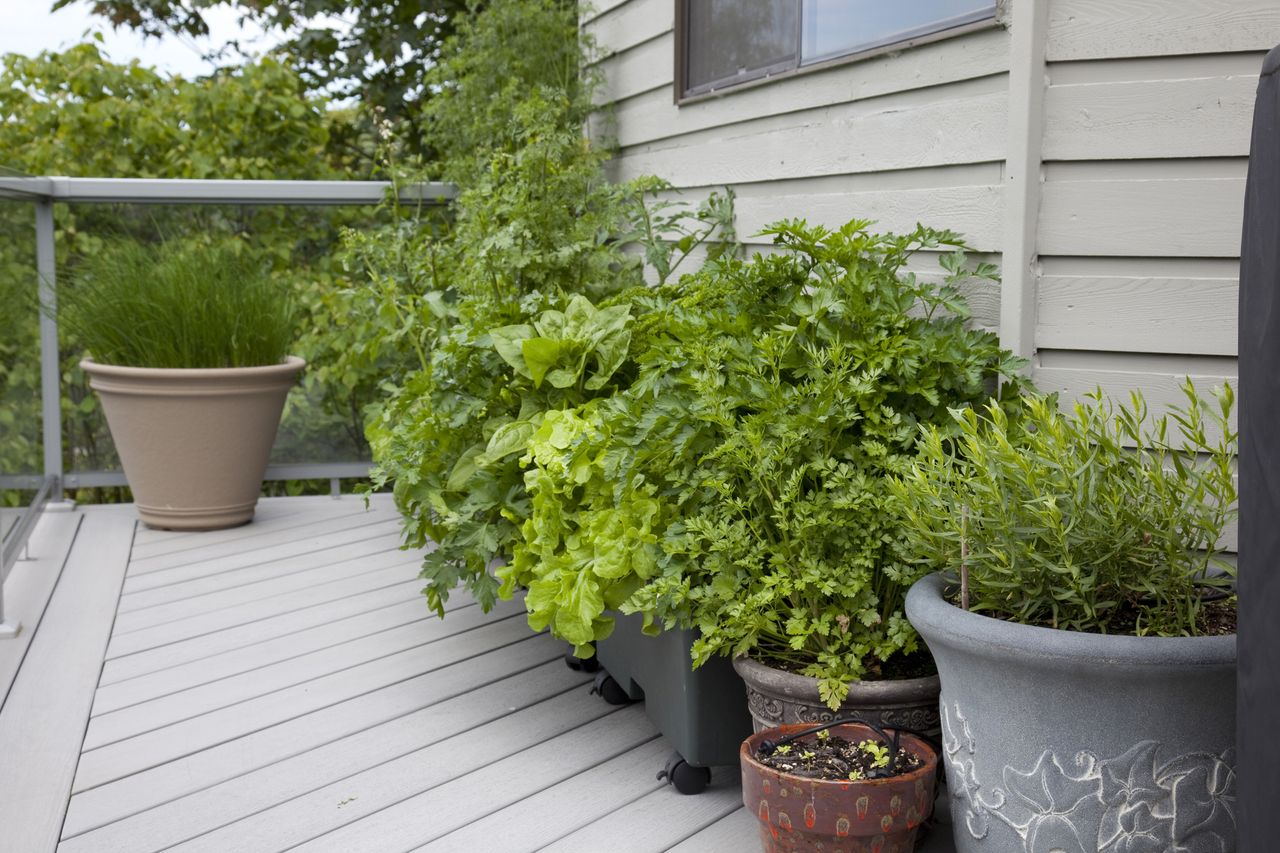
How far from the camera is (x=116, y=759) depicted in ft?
8.21

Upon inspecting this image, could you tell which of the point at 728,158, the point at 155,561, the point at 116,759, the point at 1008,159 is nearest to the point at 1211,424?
the point at 1008,159

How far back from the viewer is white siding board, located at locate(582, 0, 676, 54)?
3936 mm

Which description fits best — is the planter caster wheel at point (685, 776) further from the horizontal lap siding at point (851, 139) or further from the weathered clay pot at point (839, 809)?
the horizontal lap siding at point (851, 139)

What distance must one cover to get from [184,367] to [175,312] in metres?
0.19

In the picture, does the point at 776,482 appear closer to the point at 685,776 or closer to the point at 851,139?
the point at 685,776

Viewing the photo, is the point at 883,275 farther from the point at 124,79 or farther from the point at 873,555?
the point at 124,79

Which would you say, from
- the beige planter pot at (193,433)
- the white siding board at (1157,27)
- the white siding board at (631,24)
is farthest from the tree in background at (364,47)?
the white siding board at (1157,27)

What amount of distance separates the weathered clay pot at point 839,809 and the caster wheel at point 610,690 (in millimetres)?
851

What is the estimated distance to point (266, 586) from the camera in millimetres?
3730

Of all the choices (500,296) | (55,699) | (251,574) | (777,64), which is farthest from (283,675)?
(777,64)

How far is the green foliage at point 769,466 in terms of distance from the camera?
203 cm

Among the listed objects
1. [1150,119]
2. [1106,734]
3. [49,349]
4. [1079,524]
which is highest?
[1150,119]

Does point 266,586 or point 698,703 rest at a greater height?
point 698,703

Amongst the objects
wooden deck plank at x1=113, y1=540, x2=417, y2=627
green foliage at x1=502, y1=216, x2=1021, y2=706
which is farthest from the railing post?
green foliage at x1=502, y1=216, x2=1021, y2=706
